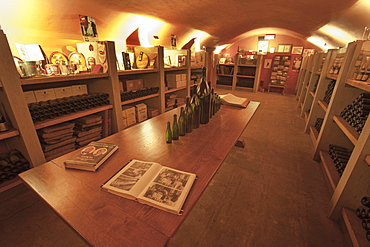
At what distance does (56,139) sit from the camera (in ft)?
5.74

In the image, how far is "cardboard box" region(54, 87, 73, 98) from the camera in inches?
70.2

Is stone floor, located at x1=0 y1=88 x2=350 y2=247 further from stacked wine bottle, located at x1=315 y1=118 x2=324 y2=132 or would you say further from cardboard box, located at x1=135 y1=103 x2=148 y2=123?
cardboard box, located at x1=135 y1=103 x2=148 y2=123

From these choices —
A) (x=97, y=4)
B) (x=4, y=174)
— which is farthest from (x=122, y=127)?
(x=97, y=4)

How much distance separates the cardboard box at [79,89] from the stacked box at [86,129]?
310 millimetres

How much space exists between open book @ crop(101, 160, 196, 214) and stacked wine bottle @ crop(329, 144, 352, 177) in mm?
1823

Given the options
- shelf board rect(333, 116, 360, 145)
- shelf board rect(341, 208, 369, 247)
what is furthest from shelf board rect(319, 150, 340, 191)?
shelf board rect(333, 116, 360, 145)

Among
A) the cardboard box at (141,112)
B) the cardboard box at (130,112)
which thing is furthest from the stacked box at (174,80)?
the cardboard box at (130,112)

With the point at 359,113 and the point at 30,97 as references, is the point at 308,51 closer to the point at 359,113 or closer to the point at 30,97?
the point at 359,113

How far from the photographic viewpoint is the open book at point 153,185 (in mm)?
712

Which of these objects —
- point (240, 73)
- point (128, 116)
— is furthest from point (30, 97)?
point (240, 73)

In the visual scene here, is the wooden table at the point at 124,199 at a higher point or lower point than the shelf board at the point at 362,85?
lower

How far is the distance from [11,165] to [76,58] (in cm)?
127

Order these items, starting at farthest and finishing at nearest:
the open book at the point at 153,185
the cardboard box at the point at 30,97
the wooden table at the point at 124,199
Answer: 1. the cardboard box at the point at 30,97
2. the open book at the point at 153,185
3. the wooden table at the point at 124,199

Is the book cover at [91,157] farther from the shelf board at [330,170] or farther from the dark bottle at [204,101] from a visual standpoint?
the shelf board at [330,170]
